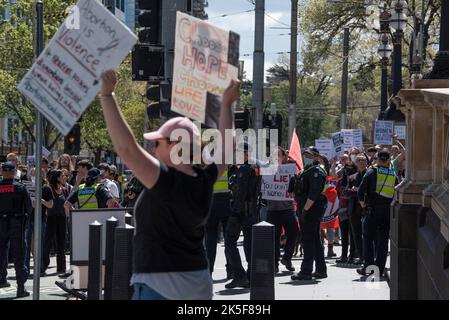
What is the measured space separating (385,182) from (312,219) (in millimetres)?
1152

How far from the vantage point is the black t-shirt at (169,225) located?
5.30 m

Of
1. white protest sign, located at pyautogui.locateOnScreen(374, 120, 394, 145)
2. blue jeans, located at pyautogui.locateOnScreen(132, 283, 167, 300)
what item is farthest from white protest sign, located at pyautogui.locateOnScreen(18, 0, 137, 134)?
white protest sign, located at pyautogui.locateOnScreen(374, 120, 394, 145)

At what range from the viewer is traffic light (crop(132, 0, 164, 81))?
1330 cm

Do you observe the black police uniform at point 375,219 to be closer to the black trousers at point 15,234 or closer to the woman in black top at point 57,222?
the black trousers at point 15,234

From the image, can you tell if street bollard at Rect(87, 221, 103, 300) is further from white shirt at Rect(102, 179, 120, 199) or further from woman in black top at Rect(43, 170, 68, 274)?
woman in black top at Rect(43, 170, 68, 274)

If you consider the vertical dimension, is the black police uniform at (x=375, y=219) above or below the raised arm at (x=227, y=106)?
below

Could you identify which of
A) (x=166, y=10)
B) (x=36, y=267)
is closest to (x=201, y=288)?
(x=36, y=267)

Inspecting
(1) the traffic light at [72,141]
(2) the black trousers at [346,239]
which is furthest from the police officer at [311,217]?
(1) the traffic light at [72,141]

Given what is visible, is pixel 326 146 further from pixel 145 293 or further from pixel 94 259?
pixel 145 293

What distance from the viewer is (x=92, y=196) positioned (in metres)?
14.7

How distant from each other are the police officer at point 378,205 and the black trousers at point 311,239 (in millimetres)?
644

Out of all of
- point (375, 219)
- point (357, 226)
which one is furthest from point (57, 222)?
point (375, 219)
